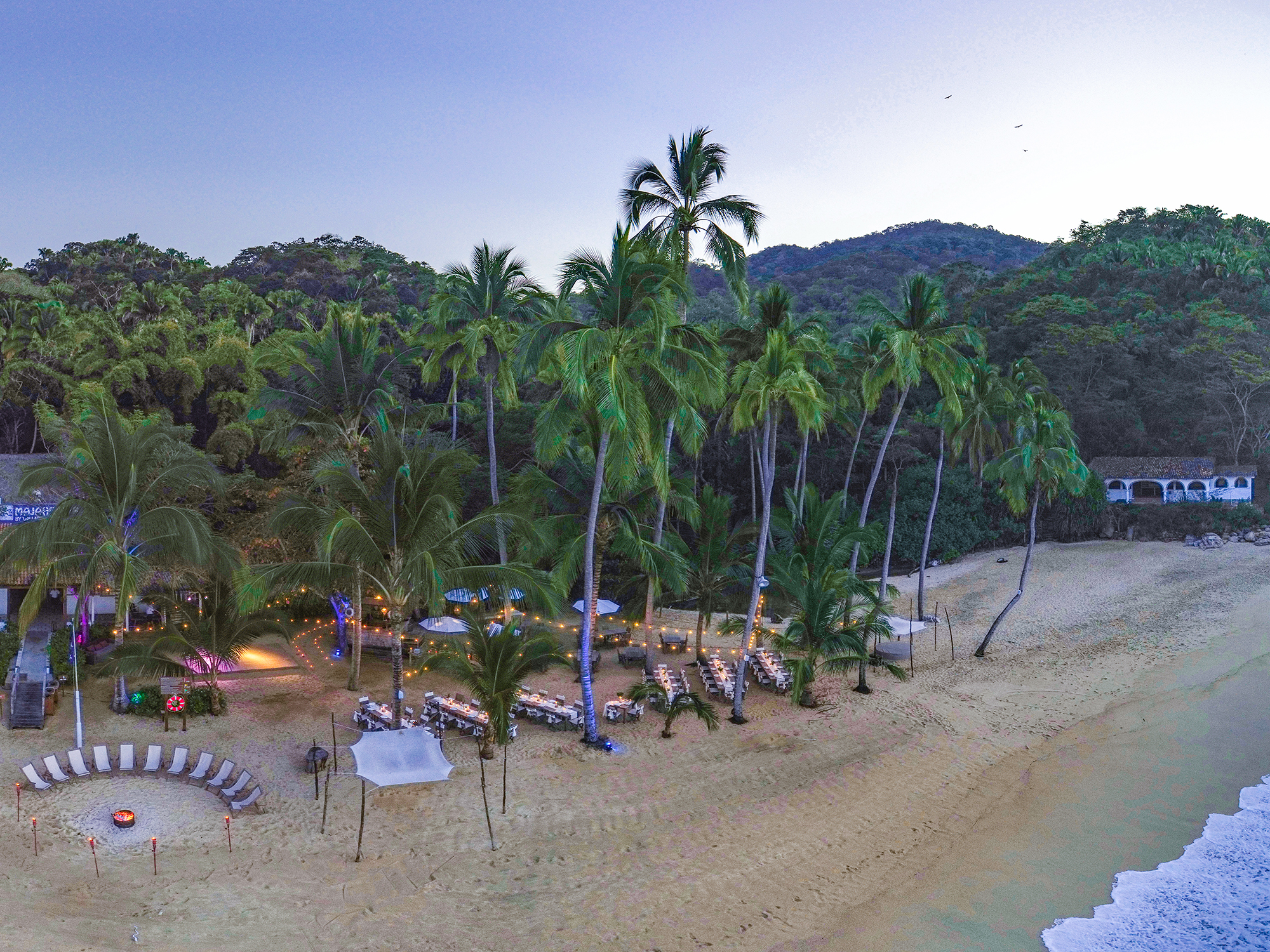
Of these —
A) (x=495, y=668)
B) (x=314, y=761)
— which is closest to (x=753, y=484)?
(x=495, y=668)

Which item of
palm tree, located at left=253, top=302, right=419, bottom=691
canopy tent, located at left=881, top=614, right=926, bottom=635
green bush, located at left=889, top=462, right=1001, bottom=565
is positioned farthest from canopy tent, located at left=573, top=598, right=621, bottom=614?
green bush, located at left=889, top=462, right=1001, bottom=565

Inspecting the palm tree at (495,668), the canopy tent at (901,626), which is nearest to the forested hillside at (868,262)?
the canopy tent at (901,626)

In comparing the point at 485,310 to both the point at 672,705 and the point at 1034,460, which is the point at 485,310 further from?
the point at 1034,460

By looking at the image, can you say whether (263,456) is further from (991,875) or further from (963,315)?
(963,315)

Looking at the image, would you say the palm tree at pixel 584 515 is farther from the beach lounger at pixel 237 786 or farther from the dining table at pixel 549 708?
the beach lounger at pixel 237 786

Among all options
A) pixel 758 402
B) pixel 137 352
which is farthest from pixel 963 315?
pixel 137 352

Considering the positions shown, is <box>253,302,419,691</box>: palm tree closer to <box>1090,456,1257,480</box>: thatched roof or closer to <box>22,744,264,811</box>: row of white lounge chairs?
<box>22,744,264,811</box>: row of white lounge chairs
